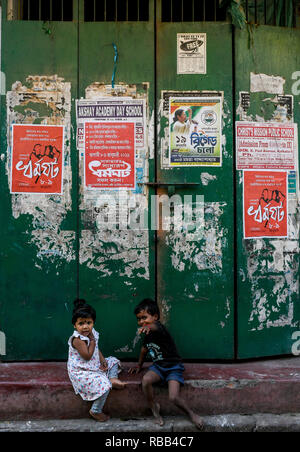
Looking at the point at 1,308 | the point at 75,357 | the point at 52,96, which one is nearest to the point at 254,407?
the point at 75,357

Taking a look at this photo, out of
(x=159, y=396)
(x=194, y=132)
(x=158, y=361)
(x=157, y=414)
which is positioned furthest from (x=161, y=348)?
(x=194, y=132)

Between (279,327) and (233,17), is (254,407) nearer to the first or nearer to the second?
(279,327)

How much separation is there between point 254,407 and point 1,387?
1.89 meters

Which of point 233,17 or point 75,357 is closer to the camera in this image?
point 75,357

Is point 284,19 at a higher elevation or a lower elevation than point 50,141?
higher

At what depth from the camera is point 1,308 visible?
3723 millimetres

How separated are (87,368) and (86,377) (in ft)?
0.25

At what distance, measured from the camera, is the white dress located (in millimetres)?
3125

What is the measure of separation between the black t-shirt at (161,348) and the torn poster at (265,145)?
1.55 metres

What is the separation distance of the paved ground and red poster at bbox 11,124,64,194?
181 centimetres

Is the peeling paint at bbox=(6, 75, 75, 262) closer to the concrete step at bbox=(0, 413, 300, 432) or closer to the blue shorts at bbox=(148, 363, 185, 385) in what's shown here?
the blue shorts at bbox=(148, 363, 185, 385)

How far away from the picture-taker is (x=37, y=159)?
12.2 feet

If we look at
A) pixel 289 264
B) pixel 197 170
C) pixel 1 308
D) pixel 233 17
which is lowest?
pixel 1 308

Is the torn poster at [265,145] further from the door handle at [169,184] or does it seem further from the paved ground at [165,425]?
the paved ground at [165,425]
